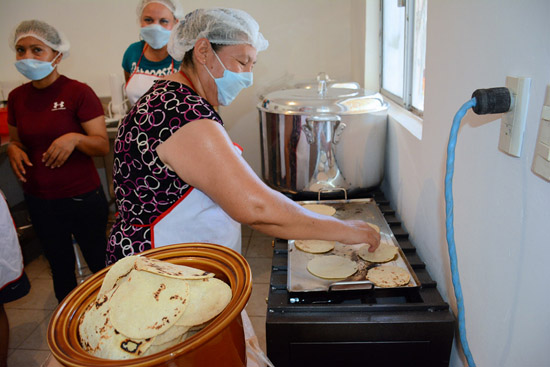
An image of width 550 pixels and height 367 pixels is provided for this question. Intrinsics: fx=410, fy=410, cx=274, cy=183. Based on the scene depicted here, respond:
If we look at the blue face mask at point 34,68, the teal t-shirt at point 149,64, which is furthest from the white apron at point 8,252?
the teal t-shirt at point 149,64

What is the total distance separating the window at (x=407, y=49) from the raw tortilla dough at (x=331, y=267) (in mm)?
780

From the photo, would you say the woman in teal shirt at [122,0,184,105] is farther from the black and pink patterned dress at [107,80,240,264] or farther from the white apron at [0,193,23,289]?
the black and pink patterned dress at [107,80,240,264]

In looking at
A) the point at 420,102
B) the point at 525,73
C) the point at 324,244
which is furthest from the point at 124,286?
the point at 420,102

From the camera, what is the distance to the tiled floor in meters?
1.77

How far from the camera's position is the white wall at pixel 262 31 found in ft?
8.80

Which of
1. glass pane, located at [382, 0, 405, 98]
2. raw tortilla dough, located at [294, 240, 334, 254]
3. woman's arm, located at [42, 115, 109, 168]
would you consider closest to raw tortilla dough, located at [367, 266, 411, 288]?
raw tortilla dough, located at [294, 240, 334, 254]

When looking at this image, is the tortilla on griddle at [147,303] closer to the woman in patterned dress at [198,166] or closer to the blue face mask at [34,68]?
the woman in patterned dress at [198,166]

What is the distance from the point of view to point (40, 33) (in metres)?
1.62

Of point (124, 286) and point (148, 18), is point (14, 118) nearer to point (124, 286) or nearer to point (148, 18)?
point (148, 18)

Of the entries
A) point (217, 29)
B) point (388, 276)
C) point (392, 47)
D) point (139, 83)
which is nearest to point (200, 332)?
point (388, 276)

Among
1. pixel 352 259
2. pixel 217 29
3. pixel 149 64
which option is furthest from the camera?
pixel 149 64

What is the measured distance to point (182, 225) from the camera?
3.11 ft

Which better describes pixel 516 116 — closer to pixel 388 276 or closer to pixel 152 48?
pixel 388 276

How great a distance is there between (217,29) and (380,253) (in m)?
0.67
